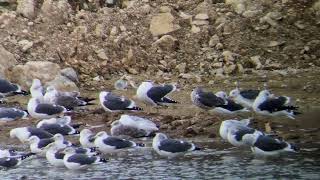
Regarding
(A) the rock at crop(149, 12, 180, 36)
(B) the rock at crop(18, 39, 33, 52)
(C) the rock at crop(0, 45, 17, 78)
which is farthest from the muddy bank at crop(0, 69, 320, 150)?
(A) the rock at crop(149, 12, 180, 36)

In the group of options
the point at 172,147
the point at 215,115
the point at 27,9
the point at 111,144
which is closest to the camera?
the point at 172,147

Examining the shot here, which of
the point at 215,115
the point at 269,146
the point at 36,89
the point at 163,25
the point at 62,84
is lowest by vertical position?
the point at 269,146

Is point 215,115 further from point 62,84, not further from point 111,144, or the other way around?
point 62,84

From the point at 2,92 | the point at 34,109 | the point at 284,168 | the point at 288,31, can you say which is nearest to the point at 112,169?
the point at 284,168

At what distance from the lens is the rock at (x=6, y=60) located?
52.2 ft

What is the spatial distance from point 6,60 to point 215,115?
4.56m

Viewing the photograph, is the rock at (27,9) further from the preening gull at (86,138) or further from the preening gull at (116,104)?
the preening gull at (86,138)

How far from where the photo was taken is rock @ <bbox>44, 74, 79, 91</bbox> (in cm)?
1546

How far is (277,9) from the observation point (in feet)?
55.5

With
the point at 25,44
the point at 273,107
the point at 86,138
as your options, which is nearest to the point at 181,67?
the point at 25,44

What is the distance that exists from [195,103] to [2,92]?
3353mm

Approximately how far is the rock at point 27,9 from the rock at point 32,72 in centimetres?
169

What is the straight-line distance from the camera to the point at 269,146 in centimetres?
1112

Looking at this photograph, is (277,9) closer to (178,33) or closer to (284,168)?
(178,33)
